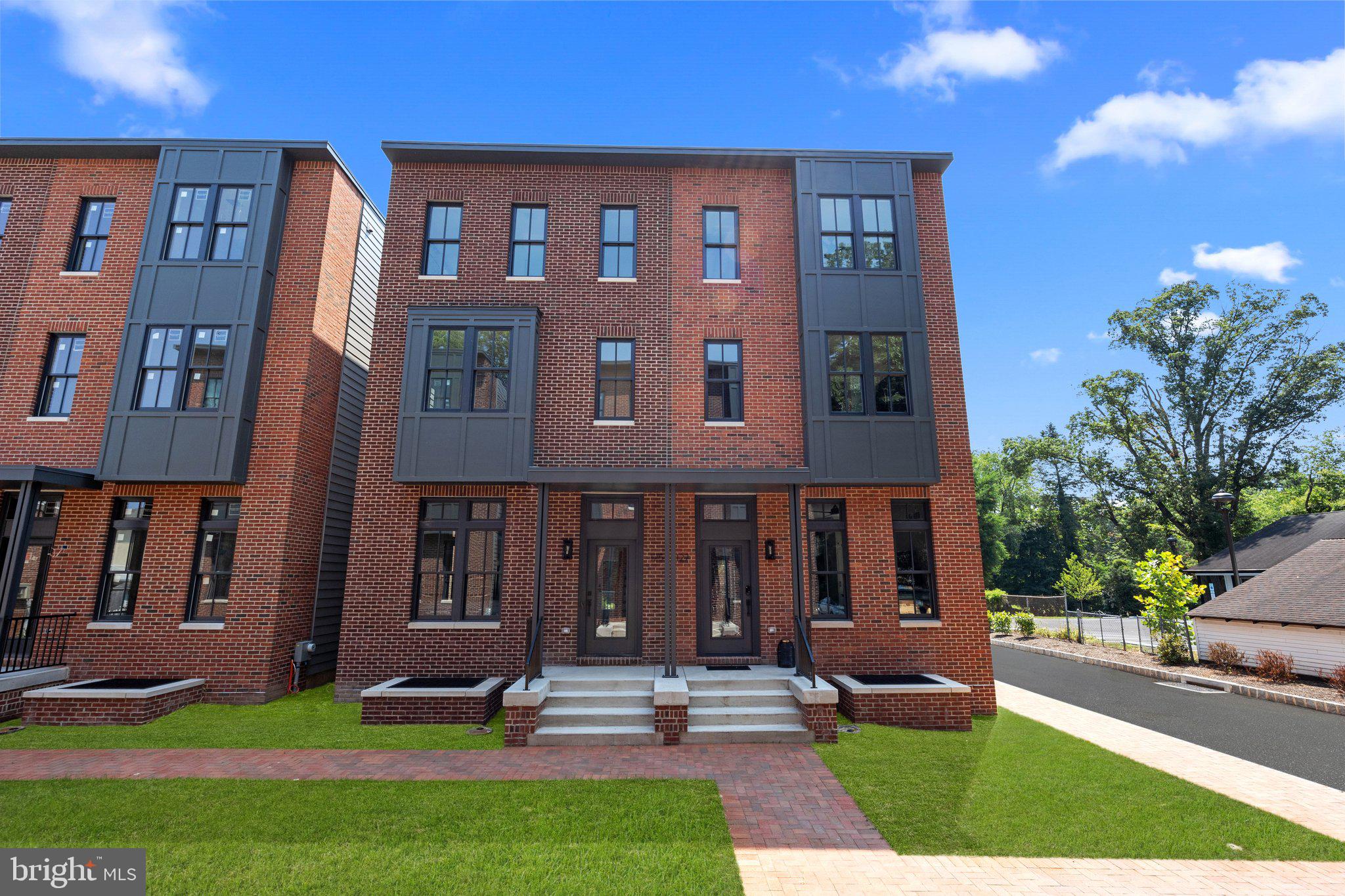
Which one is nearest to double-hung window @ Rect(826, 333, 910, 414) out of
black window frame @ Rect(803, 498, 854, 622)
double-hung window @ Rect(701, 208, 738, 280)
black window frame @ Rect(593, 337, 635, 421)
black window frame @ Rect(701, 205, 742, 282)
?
black window frame @ Rect(803, 498, 854, 622)

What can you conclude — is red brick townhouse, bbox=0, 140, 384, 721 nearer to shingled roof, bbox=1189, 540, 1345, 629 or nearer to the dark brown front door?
the dark brown front door

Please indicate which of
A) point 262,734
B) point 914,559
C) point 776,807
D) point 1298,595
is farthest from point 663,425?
point 1298,595

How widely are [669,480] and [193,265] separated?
1060cm

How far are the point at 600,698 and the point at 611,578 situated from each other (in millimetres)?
2381

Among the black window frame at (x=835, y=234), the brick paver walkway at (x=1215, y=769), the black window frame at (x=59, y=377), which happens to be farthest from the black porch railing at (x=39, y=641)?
the brick paver walkway at (x=1215, y=769)

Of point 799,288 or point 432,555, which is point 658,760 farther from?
point 799,288

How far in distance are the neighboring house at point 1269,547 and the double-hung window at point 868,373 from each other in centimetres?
1870

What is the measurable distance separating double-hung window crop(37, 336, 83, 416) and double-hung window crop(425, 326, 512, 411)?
7.27 m

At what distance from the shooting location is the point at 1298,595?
14.8m

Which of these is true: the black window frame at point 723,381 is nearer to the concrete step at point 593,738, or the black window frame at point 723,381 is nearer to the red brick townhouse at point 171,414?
the concrete step at point 593,738

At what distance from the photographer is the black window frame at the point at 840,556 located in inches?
418

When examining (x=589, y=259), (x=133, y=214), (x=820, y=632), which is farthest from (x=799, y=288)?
(x=133, y=214)

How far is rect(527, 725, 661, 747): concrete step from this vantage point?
26.3 ft

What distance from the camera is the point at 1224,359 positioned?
27891mm
